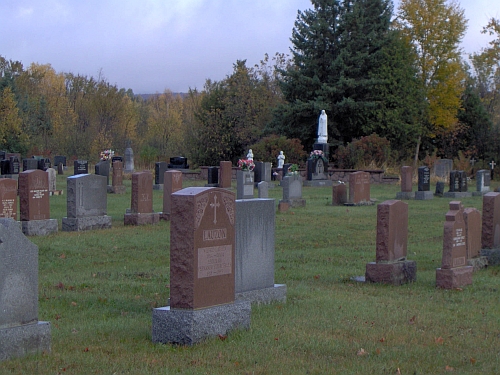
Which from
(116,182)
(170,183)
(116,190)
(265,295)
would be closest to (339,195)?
(170,183)

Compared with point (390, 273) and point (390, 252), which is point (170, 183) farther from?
point (390, 273)

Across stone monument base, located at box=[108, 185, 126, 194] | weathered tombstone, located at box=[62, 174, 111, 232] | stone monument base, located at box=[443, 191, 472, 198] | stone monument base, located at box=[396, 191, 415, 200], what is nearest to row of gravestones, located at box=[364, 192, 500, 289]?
weathered tombstone, located at box=[62, 174, 111, 232]

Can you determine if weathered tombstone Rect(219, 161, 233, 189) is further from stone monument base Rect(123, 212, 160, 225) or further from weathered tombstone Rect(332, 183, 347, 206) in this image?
stone monument base Rect(123, 212, 160, 225)

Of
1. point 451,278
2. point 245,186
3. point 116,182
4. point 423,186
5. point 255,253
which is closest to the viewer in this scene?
point 255,253

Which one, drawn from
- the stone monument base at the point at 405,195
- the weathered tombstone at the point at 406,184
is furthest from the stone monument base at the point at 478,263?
the weathered tombstone at the point at 406,184

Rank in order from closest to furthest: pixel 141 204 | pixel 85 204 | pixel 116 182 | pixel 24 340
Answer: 1. pixel 24 340
2. pixel 85 204
3. pixel 141 204
4. pixel 116 182

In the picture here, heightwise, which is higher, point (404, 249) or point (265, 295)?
point (404, 249)

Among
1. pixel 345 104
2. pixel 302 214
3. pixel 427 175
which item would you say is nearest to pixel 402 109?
pixel 345 104

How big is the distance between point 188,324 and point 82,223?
10.7m

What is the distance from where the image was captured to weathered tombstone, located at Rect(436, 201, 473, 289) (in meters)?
10.2

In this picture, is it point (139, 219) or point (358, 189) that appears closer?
point (139, 219)

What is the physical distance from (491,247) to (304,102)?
37.0 meters

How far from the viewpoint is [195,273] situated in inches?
265

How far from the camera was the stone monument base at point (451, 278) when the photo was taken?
10180 mm
